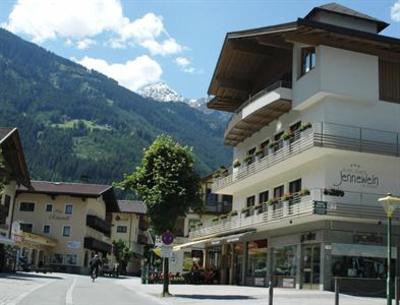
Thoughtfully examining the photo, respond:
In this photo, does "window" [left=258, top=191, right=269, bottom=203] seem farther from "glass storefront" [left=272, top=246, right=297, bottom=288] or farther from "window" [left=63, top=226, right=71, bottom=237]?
"window" [left=63, top=226, right=71, bottom=237]

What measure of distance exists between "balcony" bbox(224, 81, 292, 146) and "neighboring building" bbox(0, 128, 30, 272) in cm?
1677

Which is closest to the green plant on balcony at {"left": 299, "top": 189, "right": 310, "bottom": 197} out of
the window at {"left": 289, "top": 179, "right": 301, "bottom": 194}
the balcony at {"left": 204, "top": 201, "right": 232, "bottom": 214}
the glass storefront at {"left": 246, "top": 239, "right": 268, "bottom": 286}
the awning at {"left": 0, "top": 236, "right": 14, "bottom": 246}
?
the window at {"left": 289, "top": 179, "right": 301, "bottom": 194}

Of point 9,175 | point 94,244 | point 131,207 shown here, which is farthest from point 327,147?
point 131,207

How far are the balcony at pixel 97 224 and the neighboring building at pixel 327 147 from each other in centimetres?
4335

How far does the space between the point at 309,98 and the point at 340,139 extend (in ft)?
10.4

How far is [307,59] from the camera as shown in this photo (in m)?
37.2

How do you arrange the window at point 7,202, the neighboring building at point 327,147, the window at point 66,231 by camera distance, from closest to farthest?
the neighboring building at point 327,147, the window at point 7,202, the window at point 66,231

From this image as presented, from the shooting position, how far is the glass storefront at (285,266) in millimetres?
36969

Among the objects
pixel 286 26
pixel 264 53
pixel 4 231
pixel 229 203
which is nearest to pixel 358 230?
pixel 286 26

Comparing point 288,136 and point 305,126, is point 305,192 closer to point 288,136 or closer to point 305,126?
point 305,126

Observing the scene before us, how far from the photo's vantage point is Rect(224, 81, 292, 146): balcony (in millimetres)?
38000

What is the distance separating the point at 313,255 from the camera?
3447 cm

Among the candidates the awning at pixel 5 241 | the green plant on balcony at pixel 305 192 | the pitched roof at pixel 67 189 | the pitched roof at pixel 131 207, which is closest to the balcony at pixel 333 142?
the green plant on balcony at pixel 305 192

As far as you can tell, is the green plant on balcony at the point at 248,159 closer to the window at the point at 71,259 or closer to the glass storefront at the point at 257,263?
the glass storefront at the point at 257,263
